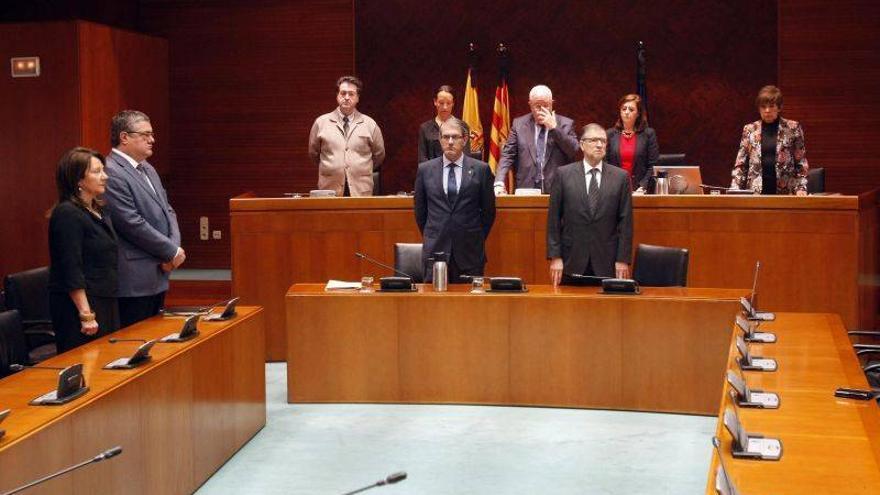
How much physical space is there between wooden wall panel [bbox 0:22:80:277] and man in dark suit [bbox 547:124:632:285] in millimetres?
4477

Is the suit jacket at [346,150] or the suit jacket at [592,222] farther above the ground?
the suit jacket at [346,150]

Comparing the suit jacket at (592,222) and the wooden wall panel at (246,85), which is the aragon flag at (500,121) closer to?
the wooden wall panel at (246,85)

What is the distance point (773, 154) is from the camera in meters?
7.64

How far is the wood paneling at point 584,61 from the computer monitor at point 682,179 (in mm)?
2921

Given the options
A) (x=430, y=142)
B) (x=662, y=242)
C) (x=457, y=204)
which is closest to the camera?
(x=457, y=204)

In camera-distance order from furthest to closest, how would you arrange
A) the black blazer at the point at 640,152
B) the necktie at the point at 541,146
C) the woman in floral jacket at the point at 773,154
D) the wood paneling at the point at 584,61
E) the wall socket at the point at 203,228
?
the wall socket at the point at 203,228, the wood paneling at the point at 584,61, the black blazer at the point at 640,152, the necktie at the point at 541,146, the woman in floral jacket at the point at 773,154

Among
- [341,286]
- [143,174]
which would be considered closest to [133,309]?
[143,174]

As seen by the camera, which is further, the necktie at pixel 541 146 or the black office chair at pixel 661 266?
the necktie at pixel 541 146

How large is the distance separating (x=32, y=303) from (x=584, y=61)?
5.97 metres

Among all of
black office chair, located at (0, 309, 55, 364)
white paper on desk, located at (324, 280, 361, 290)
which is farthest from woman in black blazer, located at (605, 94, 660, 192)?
black office chair, located at (0, 309, 55, 364)

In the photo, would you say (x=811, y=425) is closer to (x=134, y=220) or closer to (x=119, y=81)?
(x=134, y=220)

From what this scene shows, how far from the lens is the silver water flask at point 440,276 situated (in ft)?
21.3

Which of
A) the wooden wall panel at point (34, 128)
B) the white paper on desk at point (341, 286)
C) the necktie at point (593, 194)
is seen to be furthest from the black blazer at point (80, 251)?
the wooden wall panel at point (34, 128)

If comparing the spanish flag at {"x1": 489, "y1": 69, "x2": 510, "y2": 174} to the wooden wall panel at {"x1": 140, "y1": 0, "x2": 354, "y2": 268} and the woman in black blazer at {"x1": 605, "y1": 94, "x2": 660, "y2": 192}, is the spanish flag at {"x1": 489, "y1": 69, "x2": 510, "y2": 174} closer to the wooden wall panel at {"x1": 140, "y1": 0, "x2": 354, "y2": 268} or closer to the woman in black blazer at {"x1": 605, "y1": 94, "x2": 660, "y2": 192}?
the wooden wall panel at {"x1": 140, "y1": 0, "x2": 354, "y2": 268}
